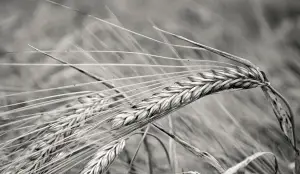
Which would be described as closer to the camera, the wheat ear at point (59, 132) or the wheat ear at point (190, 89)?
the wheat ear at point (190, 89)

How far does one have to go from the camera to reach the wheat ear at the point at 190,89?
26.6 inches

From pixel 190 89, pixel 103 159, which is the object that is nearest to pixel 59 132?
pixel 103 159

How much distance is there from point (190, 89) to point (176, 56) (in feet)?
0.60

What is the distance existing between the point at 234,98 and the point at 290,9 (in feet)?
0.69

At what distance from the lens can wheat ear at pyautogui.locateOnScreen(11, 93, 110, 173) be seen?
79 centimetres

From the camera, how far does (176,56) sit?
85cm

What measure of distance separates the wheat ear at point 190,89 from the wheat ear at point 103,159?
0.36ft

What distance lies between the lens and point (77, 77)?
0.97 metres

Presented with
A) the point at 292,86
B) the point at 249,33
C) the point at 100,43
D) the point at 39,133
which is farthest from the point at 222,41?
the point at 39,133

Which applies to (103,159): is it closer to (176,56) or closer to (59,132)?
(59,132)

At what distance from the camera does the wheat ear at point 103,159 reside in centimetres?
77

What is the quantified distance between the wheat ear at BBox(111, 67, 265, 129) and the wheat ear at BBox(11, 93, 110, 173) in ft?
0.34

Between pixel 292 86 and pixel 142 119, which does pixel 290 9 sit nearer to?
pixel 292 86

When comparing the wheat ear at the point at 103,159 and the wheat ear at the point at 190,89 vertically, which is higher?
the wheat ear at the point at 190,89
